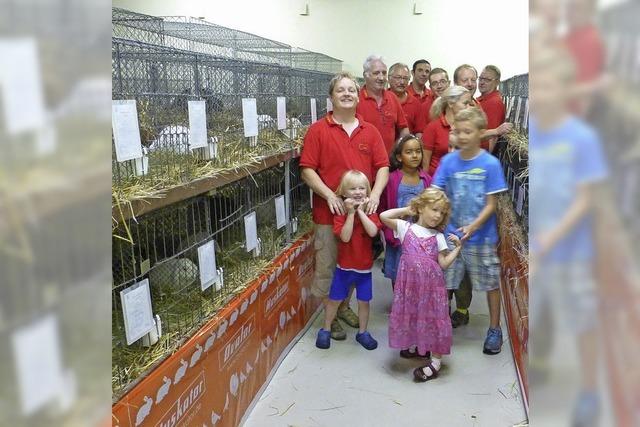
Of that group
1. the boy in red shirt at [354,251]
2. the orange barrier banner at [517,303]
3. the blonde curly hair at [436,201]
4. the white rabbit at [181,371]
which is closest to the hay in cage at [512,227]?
the orange barrier banner at [517,303]

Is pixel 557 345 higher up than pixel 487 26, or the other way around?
pixel 487 26

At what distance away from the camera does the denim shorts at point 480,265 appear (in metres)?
3.04

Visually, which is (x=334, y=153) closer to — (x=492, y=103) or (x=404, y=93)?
(x=404, y=93)

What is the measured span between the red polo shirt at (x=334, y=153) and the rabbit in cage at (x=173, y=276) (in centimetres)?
110

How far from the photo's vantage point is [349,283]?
11.1ft

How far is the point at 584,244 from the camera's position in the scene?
406 mm

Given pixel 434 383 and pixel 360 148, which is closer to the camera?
pixel 434 383

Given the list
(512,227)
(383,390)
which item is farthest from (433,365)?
(512,227)

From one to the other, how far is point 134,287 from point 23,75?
1549 millimetres

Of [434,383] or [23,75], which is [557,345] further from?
[434,383]

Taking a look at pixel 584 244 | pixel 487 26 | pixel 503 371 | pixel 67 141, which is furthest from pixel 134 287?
pixel 487 26

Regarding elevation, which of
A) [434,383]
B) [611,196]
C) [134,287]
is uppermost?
[611,196]

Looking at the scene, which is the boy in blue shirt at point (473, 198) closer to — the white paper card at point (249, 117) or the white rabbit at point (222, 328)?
the white paper card at point (249, 117)

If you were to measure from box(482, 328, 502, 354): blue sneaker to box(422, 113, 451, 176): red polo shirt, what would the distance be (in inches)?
43.9
